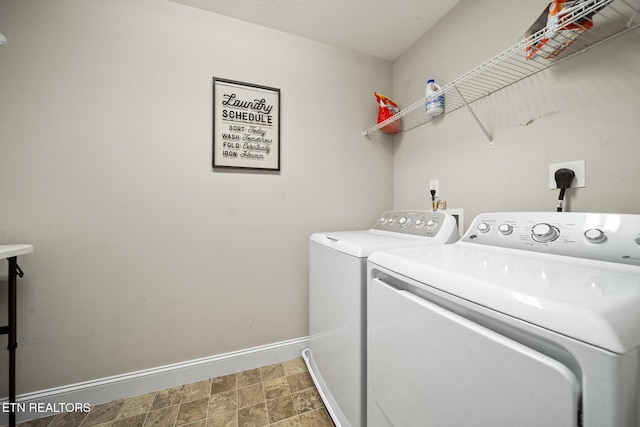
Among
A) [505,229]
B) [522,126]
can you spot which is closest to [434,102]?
[522,126]

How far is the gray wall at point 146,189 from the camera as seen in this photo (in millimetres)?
1158

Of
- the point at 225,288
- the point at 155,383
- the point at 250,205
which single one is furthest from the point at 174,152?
the point at 155,383

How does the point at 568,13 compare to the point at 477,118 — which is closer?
the point at 568,13

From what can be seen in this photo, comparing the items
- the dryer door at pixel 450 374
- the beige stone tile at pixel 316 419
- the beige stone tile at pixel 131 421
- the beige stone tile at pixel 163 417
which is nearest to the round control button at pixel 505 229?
the dryer door at pixel 450 374

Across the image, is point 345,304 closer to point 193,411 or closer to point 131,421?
point 193,411

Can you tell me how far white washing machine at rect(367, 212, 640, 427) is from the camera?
33 cm

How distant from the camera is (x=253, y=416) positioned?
115 centimetres

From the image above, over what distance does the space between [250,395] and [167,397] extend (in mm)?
458

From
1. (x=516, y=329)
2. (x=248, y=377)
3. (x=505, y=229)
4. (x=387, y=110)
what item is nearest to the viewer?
(x=516, y=329)

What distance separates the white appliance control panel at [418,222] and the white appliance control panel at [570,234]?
0.56ft

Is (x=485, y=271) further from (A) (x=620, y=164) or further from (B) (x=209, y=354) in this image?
(B) (x=209, y=354)

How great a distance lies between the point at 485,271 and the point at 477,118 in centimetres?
107

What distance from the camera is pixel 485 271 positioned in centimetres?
57

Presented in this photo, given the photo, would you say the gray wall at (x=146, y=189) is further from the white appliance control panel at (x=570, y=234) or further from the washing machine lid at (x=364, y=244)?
the white appliance control panel at (x=570, y=234)
